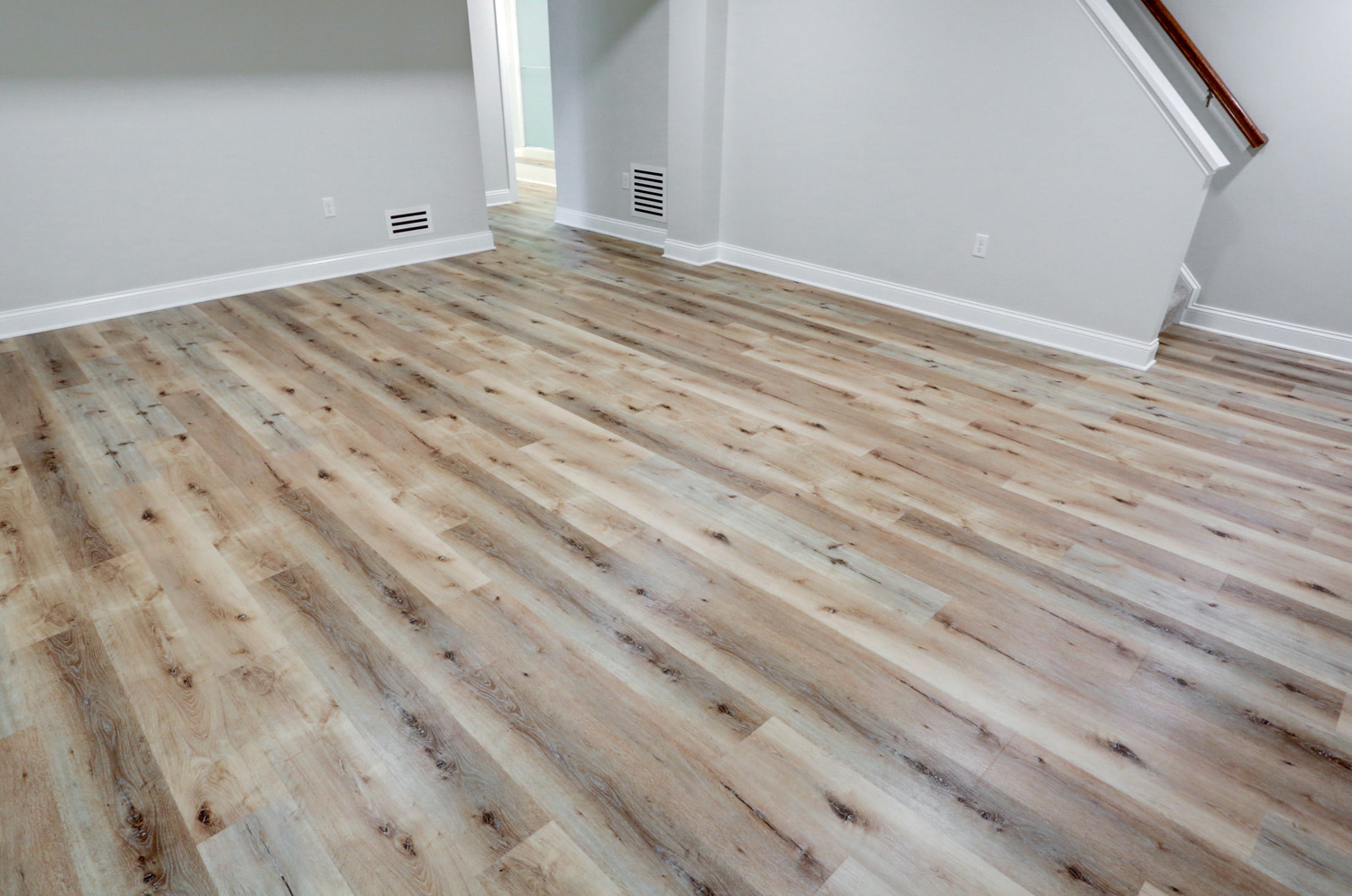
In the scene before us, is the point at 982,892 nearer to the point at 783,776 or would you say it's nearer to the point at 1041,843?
the point at 1041,843

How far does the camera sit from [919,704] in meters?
1.60

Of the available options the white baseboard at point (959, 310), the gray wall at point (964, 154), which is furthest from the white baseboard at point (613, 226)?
the gray wall at point (964, 154)

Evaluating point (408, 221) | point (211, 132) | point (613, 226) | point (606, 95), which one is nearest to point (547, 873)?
point (211, 132)

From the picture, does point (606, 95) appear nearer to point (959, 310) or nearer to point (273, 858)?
point (959, 310)

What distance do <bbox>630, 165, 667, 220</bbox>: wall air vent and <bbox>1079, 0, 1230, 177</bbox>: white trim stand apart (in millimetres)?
2670

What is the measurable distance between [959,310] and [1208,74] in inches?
55.7

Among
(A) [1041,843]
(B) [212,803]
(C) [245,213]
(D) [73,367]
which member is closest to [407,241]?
(C) [245,213]

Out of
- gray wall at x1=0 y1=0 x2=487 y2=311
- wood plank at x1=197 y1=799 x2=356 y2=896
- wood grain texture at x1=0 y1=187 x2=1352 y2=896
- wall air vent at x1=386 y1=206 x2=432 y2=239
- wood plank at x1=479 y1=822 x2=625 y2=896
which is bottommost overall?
wood grain texture at x1=0 y1=187 x2=1352 y2=896

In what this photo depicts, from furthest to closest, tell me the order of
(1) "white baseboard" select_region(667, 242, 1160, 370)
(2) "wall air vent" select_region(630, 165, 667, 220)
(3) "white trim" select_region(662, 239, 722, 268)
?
(2) "wall air vent" select_region(630, 165, 667, 220) → (3) "white trim" select_region(662, 239, 722, 268) → (1) "white baseboard" select_region(667, 242, 1160, 370)

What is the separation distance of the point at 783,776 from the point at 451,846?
59 cm

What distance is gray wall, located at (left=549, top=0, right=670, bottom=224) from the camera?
4.89 metres

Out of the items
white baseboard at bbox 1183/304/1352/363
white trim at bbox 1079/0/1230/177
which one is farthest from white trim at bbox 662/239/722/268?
white baseboard at bbox 1183/304/1352/363

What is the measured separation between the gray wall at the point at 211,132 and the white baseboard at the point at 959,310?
1.86 meters

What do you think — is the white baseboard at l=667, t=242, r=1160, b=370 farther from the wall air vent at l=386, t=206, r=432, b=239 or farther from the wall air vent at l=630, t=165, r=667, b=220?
the wall air vent at l=386, t=206, r=432, b=239
